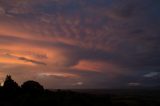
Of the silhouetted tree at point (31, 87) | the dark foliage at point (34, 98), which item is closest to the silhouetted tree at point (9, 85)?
the dark foliage at point (34, 98)

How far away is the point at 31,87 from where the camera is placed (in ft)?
276

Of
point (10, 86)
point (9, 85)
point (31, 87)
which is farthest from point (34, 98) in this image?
point (9, 85)

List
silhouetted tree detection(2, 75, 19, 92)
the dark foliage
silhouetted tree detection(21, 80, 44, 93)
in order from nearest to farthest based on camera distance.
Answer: the dark foliage < silhouetted tree detection(2, 75, 19, 92) < silhouetted tree detection(21, 80, 44, 93)

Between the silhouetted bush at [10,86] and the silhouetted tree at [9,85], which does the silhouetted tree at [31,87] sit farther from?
the silhouetted tree at [9,85]

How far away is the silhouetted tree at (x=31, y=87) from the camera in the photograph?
8334 cm

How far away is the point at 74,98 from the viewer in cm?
7388

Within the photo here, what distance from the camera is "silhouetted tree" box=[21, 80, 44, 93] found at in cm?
8334

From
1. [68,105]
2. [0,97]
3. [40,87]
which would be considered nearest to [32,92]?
[40,87]

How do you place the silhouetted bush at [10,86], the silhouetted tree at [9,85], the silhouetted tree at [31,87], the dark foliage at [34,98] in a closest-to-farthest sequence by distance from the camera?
the dark foliage at [34,98] → the silhouetted bush at [10,86] → the silhouetted tree at [9,85] → the silhouetted tree at [31,87]

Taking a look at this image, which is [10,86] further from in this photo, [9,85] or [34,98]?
[34,98]

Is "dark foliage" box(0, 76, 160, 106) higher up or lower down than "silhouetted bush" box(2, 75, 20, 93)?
lower down

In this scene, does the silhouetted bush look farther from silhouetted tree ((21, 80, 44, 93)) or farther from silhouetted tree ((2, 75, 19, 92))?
silhouetted tree ((21, 80, 44, 93))

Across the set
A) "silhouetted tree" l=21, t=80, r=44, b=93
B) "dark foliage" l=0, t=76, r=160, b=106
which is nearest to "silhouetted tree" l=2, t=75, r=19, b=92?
"dark foliage" l=0, t=76, r=160, b=106

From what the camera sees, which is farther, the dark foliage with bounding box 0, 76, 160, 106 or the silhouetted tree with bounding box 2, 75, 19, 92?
the silhouetted tree with bounding box 2, 75, 19, 92
